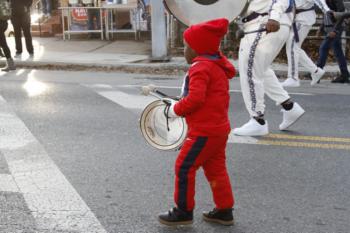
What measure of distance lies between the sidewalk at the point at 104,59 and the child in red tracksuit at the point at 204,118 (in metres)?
7.33

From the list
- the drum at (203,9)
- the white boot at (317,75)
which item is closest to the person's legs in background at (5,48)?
the white boot at (317,75)

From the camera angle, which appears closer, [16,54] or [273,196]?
[273,196]

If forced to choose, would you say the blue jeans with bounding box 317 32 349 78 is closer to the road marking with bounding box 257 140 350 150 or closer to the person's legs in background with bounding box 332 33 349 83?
the person's legs in background with bounding box 332 33 349 83

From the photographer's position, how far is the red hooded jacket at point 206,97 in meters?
3.58

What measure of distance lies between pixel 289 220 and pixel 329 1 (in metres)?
6.59

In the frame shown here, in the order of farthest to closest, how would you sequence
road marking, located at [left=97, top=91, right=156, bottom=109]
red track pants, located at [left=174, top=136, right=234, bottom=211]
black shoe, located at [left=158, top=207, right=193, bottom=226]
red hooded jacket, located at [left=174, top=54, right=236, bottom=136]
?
road marking, located at [left=97, top=91, right=156, bottom=109] < black shoe, located at [left=158, top=207, right=193, bottom=226] < red track pants, located at [left=174, top=136, right=234, bottom=211] < red hooded jacket, located at [left=174, top=54, right=236, bottom=136]

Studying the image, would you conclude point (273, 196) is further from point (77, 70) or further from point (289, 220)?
point (77, 70)

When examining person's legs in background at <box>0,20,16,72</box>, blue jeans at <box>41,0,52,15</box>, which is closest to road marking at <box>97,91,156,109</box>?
person's legs in background at <box>0,20,16,72</box>

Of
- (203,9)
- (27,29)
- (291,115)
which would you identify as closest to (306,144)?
(291,115)

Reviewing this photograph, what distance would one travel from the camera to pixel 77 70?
11.5m

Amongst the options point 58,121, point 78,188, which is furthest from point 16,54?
point 78,188

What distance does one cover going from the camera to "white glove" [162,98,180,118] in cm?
373

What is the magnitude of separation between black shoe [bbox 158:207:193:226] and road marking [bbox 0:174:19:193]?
1.24m

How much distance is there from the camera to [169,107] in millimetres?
3771
